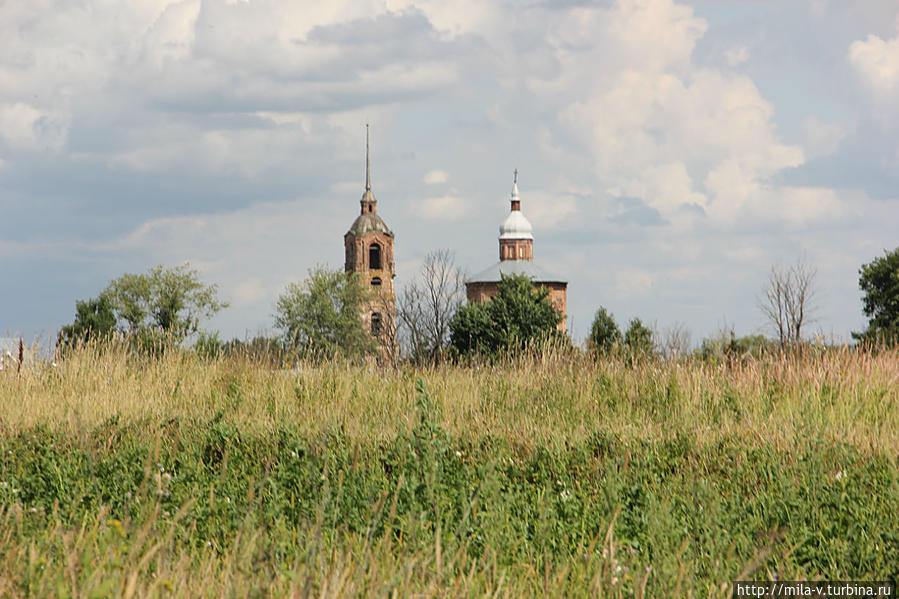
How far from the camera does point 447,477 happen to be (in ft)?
21.8

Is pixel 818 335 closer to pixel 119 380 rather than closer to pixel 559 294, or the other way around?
pixel 119 380

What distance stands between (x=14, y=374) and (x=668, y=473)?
8.63 metres

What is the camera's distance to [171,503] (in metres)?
6.34

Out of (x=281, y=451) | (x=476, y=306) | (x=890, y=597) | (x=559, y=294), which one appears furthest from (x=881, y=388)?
(x=559, y=294)

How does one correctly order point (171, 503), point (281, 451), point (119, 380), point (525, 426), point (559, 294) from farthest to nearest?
point (559, 294), point (119, 380), point (525, 426), point (281, 451), point (171, 503)

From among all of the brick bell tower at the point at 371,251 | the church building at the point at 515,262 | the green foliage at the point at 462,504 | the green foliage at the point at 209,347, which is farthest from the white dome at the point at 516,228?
the green foliage at the point at 462,504

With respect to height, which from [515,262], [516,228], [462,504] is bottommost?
[462,504]

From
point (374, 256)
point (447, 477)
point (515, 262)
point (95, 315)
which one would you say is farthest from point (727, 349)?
point (374, 256)

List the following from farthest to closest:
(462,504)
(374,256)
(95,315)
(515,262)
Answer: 1. (374,256)
2. (515,262)
3. (95,315)
4. (462,504)

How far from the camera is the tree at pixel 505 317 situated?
39375 mm

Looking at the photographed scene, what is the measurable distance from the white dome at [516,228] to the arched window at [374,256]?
465 inches

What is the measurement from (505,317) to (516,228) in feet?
145

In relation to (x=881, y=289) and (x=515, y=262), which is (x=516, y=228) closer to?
(x=515, y=262)

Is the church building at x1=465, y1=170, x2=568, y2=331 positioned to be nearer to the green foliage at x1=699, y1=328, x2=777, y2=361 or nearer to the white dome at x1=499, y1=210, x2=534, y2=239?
the white dome at x1=499, y1=210, x2=534, y2=239
